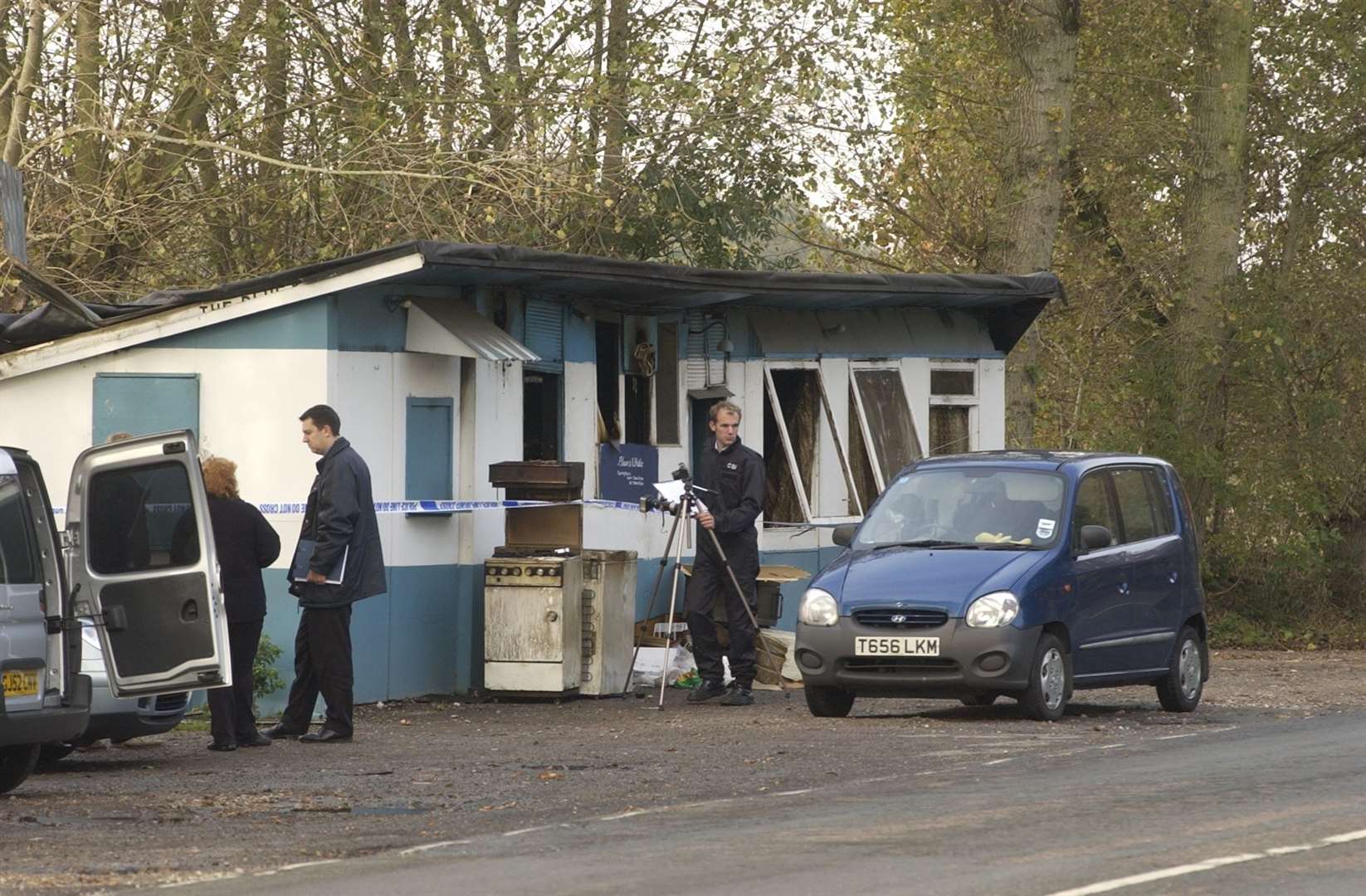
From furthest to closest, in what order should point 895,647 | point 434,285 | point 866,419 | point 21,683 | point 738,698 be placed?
point 866,419 → point 434,285 → point 738,698 → point 895,647 → point 21,683

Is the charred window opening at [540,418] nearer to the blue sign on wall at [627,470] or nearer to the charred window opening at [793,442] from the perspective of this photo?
the blue sign on wall at [627,470]

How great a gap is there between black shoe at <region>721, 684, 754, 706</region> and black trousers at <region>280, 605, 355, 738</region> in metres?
3.60

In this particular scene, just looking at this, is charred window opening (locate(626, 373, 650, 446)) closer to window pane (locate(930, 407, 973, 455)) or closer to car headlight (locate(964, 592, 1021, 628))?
window pane (locate(930, 407, 973, 455))

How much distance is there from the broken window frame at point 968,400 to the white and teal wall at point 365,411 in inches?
Result: 198

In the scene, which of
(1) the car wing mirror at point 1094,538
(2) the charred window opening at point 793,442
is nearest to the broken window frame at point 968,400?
(2) the charred window opening at point 793,442

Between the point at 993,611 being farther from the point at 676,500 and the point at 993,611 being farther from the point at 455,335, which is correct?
the point at 455,335

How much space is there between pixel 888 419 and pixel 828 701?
7333 mm

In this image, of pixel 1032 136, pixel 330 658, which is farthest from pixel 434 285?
pixel 1032 136

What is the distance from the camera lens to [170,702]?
517 inches

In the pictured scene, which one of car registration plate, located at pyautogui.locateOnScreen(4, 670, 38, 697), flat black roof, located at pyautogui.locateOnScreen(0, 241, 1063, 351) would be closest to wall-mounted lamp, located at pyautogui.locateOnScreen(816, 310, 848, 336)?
flat black roof, located at pyautogui.locateOnScreen(0, 241, 1063, 351)

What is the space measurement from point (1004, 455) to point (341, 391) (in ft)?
15.5

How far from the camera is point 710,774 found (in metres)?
11.8

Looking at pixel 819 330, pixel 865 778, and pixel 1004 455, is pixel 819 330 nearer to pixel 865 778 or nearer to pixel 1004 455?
pixel 1004 455

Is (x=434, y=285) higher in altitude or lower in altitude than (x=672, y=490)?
higher
